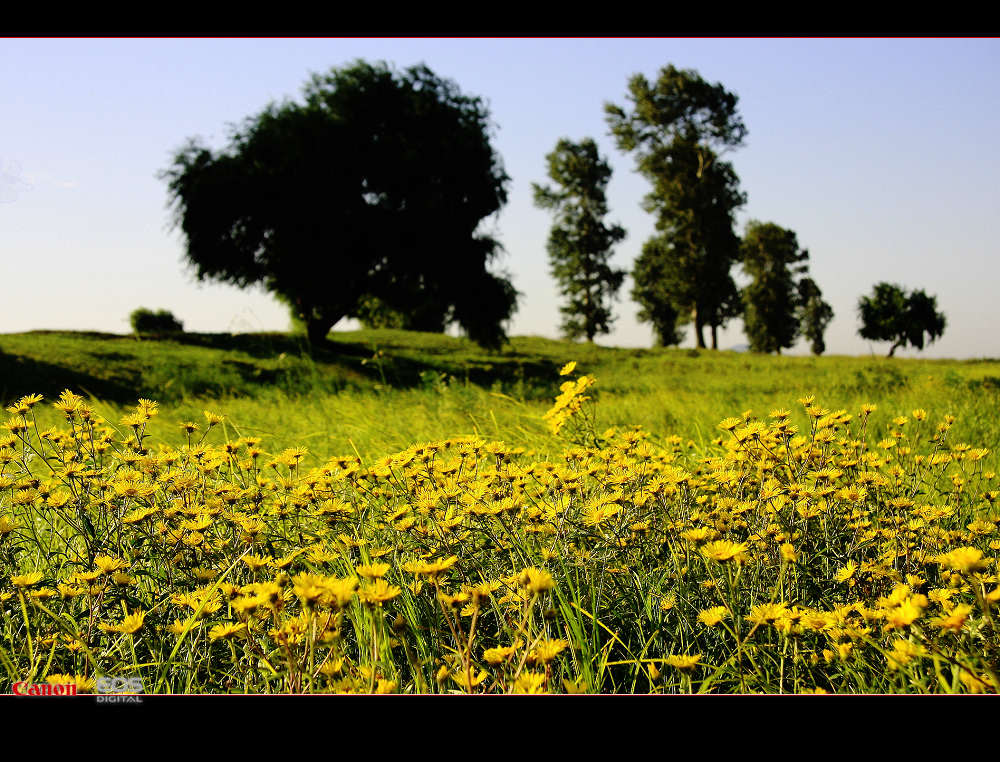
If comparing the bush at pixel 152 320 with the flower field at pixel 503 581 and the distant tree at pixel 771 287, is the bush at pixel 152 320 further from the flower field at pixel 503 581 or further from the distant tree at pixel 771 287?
the distant tree at pixel 771 287

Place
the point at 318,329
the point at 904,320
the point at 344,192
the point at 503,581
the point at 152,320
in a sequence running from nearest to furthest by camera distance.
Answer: the point at 503,581 < the point at 344,192 < the point at 318,329 < the point at 152,320 < the point at 904,320

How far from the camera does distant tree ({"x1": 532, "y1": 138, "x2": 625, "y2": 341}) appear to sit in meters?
28.3

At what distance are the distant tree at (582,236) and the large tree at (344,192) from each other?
12129mm

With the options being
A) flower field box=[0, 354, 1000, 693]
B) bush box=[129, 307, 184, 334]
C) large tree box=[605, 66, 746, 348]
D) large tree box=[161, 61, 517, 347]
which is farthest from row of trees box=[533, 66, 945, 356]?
flower field box=[0, 354, 1000, 693]

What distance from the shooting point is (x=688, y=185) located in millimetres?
22594

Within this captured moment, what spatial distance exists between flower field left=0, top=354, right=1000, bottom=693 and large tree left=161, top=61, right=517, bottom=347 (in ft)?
46.6

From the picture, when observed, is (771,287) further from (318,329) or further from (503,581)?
(503,581)

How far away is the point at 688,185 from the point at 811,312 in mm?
10390

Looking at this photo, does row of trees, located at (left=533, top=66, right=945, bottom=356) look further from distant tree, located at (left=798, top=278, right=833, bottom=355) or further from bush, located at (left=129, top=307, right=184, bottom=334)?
bush, located at (left=129, top=307, right=184, bottom=334)

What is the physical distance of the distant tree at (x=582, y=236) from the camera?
2831 cm

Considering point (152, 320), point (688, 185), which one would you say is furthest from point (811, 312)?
point (152, 320)
